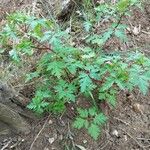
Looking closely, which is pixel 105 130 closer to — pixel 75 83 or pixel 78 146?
pixel 78 146

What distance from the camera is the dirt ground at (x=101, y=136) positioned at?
2455 mm

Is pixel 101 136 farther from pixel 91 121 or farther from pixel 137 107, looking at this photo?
pixel 137 107

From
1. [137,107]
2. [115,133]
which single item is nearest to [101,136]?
[115,133]

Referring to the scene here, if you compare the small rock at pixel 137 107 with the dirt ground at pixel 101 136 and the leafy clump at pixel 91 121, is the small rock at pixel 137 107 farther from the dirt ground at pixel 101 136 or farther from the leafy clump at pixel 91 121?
the leafy clump at pixel 91 121

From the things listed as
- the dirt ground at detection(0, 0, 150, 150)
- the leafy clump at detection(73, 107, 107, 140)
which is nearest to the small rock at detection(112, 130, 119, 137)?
the dirt ground at detection(0, 0, 150, 150)

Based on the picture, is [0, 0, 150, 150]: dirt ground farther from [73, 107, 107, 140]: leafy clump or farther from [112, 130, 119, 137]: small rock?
[73, 107, 107, 140]: leafy clump

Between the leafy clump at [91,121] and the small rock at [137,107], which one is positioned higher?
the leafy clump at [91,121]

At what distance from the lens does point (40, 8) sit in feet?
10.9

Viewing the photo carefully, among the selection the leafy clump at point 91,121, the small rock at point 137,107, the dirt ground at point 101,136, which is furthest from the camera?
the small rock at point 137,107

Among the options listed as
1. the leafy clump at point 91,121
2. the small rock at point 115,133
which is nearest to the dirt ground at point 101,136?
the small rock at point 115,133

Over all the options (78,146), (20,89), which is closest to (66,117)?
(78,146)

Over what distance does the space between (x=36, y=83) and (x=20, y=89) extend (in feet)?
0.39

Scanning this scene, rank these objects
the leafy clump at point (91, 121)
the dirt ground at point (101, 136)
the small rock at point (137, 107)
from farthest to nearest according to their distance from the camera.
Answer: the small rock at point (137, 107)
the dirt ground at point (101, 136)
the leafy clump at point (91, 121)

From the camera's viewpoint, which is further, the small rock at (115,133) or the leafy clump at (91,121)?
the small rock at (115,133)
